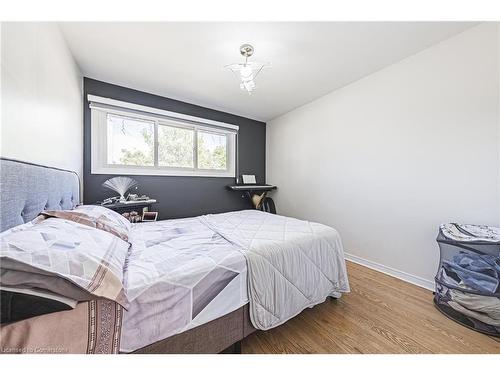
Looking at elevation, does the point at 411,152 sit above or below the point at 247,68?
below

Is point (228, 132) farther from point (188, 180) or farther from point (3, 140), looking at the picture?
point (3, 140)

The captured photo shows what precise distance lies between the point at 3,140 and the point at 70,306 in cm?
80

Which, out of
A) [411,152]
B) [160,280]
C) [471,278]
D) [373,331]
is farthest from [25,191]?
[411,152]

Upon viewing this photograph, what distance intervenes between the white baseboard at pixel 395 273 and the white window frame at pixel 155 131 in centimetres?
240

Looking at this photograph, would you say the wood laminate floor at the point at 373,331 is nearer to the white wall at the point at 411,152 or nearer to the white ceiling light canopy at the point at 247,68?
the white wall at the point at 411,152

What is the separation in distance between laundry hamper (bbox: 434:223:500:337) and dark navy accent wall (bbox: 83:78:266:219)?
2.81m

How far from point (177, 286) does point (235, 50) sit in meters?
2.05

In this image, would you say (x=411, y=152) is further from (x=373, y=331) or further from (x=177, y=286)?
(x=177, y=286)

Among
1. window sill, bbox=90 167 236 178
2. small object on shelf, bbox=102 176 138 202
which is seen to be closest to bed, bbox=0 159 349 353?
small object on shelf, bbox=102 176 138 202

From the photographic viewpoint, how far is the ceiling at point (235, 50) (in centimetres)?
159

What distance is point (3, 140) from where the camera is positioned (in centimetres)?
83

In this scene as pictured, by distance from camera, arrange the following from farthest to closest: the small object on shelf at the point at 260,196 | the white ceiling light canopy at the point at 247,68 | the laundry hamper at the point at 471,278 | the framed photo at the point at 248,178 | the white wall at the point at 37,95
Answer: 1. the framed photo at the point at 248,178
2. the small object on shelf at the point at 260,196
3. the white ceiling light canopy at the point at 247,68
4. the laundry hamper at the point at 471,278
5. the white wall at the point at 37,95

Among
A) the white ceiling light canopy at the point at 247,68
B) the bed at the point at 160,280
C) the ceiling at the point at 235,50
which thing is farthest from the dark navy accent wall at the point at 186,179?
the white ceiling light canopy at the point at 247,68

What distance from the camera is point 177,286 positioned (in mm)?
885
